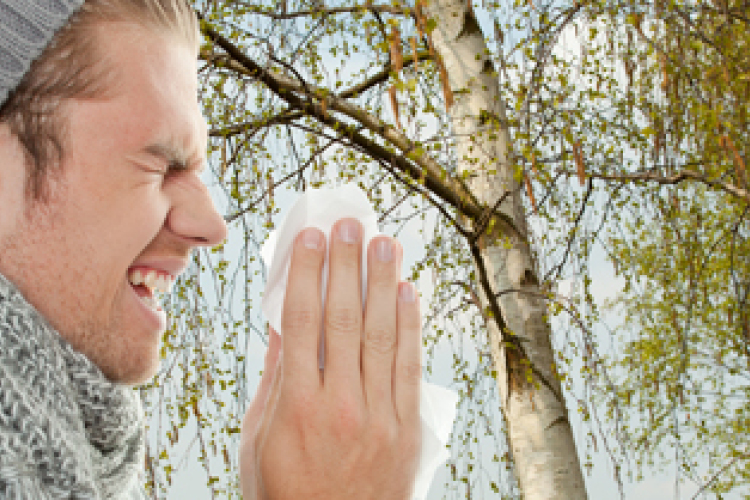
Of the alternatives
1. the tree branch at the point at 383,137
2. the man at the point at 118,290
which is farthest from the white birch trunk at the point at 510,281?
the man at the point at 118,290

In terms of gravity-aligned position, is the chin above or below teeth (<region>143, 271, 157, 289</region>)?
below

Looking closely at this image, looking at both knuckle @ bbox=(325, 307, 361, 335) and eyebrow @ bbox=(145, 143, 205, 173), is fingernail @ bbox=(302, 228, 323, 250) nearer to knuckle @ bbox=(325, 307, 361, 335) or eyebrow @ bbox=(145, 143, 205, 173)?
knuckle @ bbox=(325, 307, 361, 335)

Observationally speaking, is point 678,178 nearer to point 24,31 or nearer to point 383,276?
point 383,276

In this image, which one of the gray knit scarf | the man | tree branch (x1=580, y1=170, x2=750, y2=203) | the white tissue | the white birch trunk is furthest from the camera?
tree branch (x1=580, y1=170, x2=750, y2=203)

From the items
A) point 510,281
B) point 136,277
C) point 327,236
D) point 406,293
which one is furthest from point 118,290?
point 510,281

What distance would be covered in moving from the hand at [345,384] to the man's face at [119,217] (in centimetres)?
22

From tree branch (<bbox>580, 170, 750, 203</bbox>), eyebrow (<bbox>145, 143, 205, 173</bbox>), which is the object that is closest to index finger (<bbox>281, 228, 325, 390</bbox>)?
eyebrow (<bbox>145, 143, 205, 173</bbox>)

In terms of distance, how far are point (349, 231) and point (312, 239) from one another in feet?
0.18

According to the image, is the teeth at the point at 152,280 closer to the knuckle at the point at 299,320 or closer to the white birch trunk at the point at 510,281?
the knuckle at the point at 299,320

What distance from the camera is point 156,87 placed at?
3.65 feet

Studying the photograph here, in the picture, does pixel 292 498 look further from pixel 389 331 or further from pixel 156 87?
pixel 156 87

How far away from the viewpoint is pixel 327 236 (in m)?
1.11

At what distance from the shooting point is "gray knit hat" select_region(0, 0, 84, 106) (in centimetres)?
104

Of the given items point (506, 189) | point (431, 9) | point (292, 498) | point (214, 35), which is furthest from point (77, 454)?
point (431, 9)
